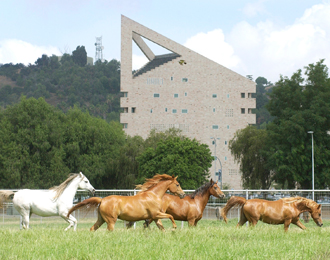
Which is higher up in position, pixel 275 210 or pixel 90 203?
pixel 90 203

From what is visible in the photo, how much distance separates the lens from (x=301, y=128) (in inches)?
1564

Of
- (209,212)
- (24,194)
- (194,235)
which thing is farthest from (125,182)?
(194,235)

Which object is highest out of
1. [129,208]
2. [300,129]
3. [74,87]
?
[74,87]

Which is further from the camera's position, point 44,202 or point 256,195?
point 256,195

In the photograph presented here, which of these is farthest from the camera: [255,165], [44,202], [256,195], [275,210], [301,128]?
[255,165]

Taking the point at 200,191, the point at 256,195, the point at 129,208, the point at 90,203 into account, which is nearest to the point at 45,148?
the point at 256,195

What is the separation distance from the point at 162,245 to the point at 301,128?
1301 inches

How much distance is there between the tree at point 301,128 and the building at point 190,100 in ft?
125

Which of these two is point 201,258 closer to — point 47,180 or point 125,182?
point 47,180

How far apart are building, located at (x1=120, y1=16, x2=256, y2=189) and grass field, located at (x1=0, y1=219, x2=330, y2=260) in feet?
229

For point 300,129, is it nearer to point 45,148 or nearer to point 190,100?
point 45,148

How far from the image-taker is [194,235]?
10.2 m

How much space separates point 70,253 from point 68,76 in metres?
183

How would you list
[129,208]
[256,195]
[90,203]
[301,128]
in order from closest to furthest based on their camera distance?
[129,208]
[90,203]
[256,195]
[301,128]
